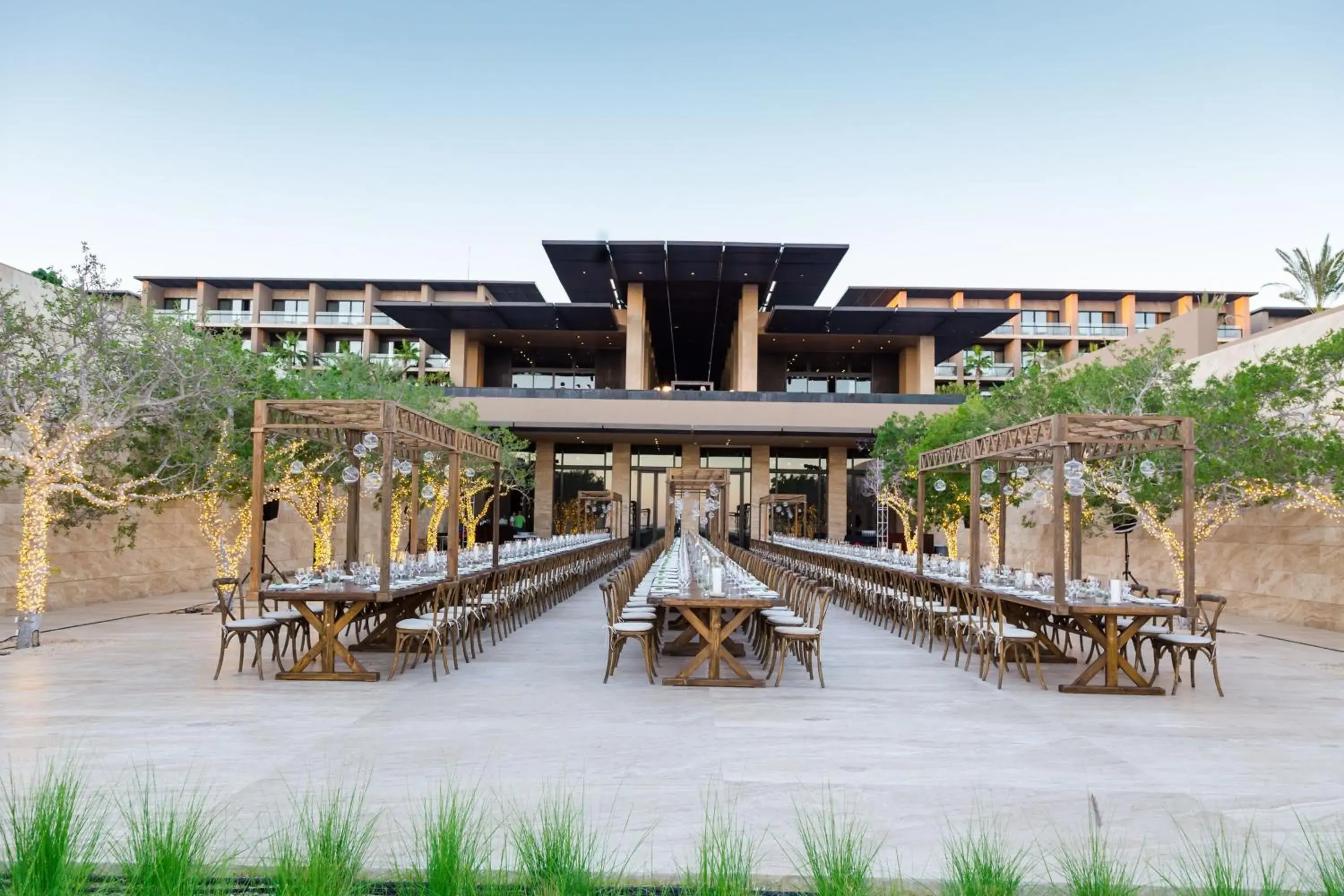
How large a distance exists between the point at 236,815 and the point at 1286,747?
234 inches

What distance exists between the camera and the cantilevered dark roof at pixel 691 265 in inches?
1079

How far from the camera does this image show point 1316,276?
104 ft

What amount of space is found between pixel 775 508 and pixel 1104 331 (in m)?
23.1

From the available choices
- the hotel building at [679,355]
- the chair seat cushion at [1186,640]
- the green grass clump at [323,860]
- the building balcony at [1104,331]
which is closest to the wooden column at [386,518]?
the green grass clump at [323,860]

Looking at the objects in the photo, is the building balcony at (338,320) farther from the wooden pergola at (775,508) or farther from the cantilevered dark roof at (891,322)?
the wooden pergola at (775,508)

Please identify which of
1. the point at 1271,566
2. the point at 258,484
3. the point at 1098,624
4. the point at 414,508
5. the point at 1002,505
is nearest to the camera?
the point at 258,484

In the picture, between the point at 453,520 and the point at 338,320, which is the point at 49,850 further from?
the point at 338,320

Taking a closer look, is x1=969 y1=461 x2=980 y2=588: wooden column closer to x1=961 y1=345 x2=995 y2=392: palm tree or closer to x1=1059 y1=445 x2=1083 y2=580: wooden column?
x1=1059 y1=445 x2=1083 y2=580: wooden column

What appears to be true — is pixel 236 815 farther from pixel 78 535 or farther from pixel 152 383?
→ pixel 78 535

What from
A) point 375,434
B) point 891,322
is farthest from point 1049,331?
point 375,434

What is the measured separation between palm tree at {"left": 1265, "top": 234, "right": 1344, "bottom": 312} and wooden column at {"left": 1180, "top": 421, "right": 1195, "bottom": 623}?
2970 cm

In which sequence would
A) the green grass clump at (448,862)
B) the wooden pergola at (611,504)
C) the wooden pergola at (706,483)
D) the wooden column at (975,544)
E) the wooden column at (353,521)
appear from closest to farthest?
the green grass clump at (448,862) < the wooden column at (975,544) < the wooden column at (353,521) < the wooden pergola at (706,483) < the wooden pergola at (611,504)

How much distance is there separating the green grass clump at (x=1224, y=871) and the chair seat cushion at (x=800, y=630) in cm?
→ 370

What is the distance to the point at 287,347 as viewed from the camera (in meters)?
27.5
